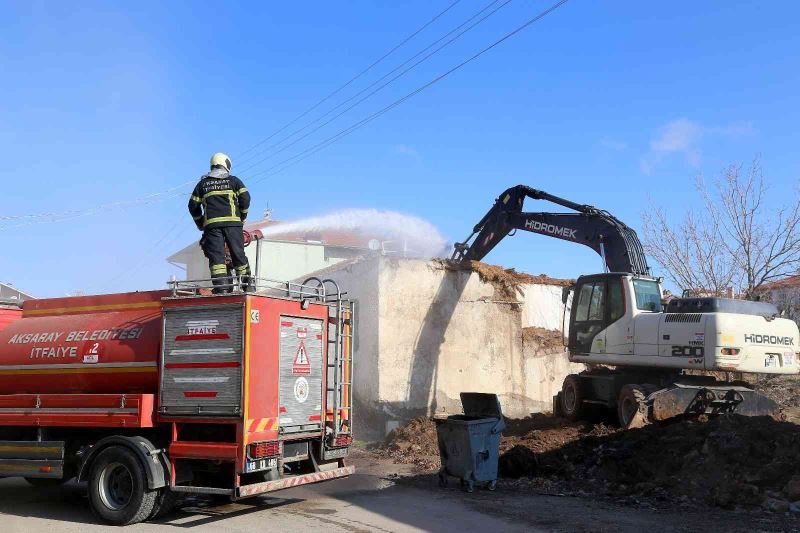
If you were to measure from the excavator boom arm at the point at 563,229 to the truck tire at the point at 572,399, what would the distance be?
2.51 m

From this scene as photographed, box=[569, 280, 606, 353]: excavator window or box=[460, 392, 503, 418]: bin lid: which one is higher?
box=[569, 280, 606, 353]: excavator window

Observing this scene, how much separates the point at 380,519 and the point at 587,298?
8.18 metres

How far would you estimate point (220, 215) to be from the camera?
9359 mm

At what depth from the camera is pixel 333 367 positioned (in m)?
9.27

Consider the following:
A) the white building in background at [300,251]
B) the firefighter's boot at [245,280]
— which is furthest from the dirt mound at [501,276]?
the white building in background at [300,251]

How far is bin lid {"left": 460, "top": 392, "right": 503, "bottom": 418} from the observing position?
444 inches

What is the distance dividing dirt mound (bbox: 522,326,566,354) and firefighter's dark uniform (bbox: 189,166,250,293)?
993cm

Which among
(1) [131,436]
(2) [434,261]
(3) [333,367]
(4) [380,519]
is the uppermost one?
(2) [434,261]

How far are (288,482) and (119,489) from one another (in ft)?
6.55

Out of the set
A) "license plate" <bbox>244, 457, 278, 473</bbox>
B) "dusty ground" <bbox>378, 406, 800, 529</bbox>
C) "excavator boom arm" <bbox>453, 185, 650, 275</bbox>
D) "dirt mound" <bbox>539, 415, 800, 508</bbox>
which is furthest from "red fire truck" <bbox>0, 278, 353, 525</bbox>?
"excavator boom arm" <bbox>453, 185, 650, 275</bbox>

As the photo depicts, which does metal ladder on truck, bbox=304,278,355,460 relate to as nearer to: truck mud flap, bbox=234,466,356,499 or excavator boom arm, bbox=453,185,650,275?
truck mud flap, bbox=234,466,356,499

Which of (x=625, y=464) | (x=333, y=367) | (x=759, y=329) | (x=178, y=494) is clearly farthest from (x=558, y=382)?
(x=178, y=494)

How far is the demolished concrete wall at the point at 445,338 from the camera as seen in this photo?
1600 cm

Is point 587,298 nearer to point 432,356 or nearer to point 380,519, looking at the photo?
point 432,356
